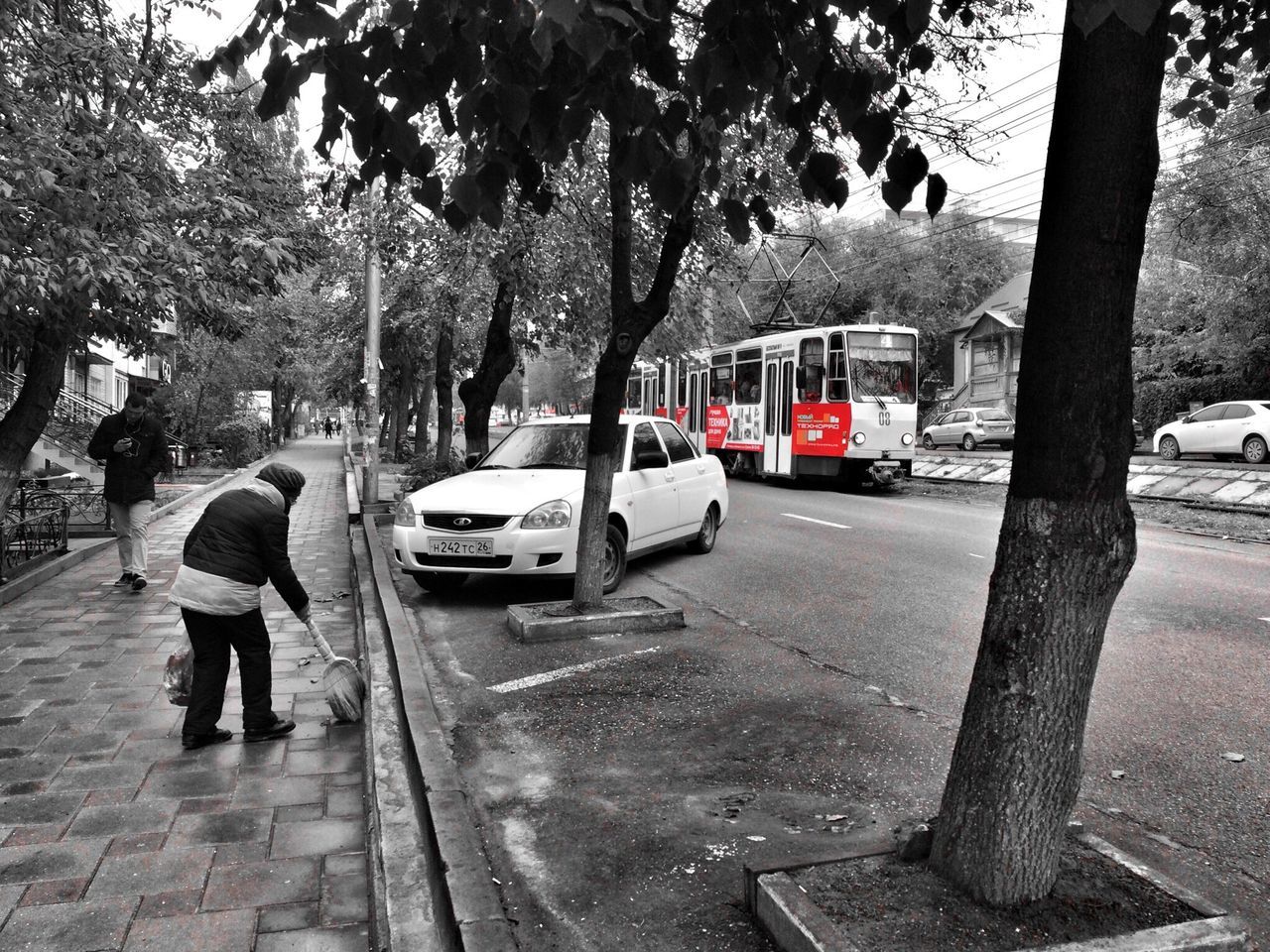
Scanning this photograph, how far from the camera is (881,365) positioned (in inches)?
787

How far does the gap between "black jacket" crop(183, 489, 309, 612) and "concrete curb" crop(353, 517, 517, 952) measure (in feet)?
2.80

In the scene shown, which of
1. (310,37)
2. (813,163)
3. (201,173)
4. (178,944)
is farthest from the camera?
(201,173)

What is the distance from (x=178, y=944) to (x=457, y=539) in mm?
5280

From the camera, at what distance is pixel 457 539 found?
8.40 meters

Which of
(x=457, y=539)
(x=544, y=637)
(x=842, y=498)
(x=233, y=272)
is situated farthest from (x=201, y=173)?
(x=842, y=498)

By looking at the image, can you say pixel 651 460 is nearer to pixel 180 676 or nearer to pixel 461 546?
pixel 461 546

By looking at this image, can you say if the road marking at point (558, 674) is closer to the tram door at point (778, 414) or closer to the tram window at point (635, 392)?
the tram door at point (778, 414)

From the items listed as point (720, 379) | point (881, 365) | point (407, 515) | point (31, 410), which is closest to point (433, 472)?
point (31, 410)

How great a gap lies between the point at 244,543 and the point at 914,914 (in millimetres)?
3669

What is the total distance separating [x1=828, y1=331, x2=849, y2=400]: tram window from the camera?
1975cm

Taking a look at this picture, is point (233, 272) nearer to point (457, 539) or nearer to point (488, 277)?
point (457, 539)

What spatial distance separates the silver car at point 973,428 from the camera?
34.1 meters

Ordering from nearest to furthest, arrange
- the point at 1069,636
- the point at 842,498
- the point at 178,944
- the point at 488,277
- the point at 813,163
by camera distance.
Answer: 1. the point at 1069,636
2. the point at 178,944
3. the point at 813,163
4. the point at 488,277
5. the point at 842,498

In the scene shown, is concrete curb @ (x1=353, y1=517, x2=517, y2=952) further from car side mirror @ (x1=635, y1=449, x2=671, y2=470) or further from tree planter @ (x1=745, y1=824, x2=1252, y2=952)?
car side mirror @ (x1=635, y1=449, x2=671, y2=470)
